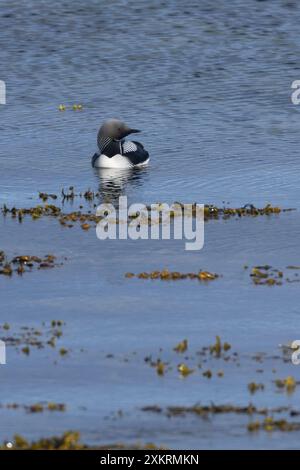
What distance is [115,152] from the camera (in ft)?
95.9

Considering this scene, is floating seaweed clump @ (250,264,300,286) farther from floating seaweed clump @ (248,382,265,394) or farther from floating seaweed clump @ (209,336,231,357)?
floating seaweed clump @ (248,382,265,394)

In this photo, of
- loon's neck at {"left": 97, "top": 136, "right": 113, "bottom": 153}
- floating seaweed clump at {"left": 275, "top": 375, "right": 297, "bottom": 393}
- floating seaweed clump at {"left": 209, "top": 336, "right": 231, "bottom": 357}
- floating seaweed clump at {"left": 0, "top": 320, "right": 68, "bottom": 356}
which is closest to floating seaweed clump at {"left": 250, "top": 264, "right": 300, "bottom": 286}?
floating seaweed clump at {"left": 209, "top": 336, "right": 231, "bottom": 357}

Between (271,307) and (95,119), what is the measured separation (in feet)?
57.8

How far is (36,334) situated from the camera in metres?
16.2

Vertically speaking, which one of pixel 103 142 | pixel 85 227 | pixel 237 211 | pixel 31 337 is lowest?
pixel 31 337

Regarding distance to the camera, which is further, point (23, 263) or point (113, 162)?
point (113, 162)

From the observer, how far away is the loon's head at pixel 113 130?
2978cm

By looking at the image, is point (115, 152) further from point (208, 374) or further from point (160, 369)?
point (208, 374)

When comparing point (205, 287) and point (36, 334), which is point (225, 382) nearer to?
point (36, 334)

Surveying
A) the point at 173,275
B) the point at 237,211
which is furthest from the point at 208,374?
the point at 237,211

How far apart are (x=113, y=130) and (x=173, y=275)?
37.5 feet

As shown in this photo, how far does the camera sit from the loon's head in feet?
97.7

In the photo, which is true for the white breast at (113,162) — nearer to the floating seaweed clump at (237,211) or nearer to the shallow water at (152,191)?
the shallow water at (152,191)

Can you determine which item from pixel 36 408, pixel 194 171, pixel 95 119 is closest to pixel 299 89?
pixel 95 119
